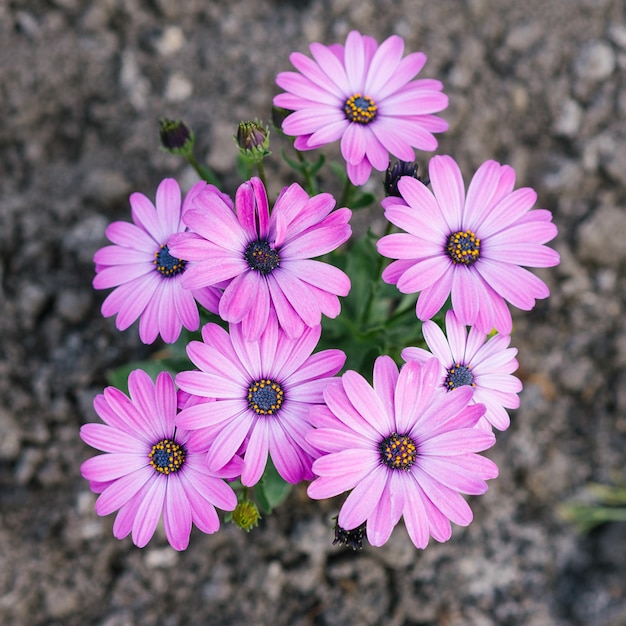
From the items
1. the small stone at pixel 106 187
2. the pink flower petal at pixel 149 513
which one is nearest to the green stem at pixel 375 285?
the pink flower petal at pixel 149 513

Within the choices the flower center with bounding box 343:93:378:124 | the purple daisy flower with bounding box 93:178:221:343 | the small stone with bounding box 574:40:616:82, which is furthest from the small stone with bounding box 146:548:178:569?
the small stone with bounding box 574:40:616:82

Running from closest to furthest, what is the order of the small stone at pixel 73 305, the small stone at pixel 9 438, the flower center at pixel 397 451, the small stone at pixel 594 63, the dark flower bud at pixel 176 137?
the flower center at pixel 397 451 → the dark flower bud at pixel 176 137 → the small stone at pixel 9 438 → the small stone at pixel 73 305 → the small stone at pixel 594 63

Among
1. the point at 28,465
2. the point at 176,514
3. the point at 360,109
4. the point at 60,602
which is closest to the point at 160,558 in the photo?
the point at 60,602

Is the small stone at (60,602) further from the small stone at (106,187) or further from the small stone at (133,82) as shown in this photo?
the small stone at (133,82)

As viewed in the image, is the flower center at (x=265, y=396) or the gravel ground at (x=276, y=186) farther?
the gravel ground at (x=276, y=186)

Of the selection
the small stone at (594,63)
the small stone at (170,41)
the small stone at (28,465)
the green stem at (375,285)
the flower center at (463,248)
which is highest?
the small stone at (594,63)

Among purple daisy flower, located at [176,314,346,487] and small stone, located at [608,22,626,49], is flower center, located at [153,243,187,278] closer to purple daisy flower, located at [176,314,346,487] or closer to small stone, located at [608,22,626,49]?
purple daisy flower, located at [176,314,346,487]
